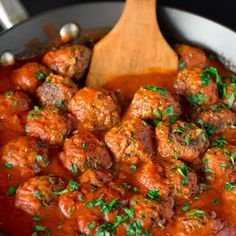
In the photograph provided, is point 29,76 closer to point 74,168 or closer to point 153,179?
point 74,168

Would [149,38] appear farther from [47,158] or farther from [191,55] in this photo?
[47,158]

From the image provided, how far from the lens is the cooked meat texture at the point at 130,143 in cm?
369

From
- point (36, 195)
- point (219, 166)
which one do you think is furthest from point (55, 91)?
point (219, 166)

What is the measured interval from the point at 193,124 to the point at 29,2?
8.97ft

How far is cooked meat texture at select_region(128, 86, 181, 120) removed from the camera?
3949 mm

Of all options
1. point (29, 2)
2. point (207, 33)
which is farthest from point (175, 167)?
point (29, 2)

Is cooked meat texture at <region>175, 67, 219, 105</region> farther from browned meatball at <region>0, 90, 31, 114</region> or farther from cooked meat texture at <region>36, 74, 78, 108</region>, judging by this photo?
browned meatball at <region>0, 90, 31, 114</region>


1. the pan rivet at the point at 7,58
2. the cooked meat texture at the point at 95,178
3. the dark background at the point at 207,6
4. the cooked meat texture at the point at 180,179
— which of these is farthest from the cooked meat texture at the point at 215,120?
the dark background at the point at 207,6

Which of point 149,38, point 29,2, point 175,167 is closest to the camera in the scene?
point 175,167

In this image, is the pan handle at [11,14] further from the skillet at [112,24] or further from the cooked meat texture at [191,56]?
the cooked meat texture at [191,56]

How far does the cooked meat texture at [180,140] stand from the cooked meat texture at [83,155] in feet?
1.32

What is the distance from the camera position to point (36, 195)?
3314 millimetres

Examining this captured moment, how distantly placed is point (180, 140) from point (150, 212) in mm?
671

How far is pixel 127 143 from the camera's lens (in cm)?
368
